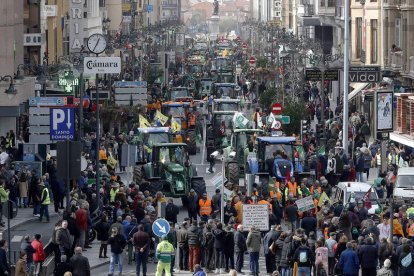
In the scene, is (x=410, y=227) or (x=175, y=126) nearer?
(x=410, y=227)

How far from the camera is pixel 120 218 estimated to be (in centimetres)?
3781

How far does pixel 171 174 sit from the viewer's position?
48250 mm

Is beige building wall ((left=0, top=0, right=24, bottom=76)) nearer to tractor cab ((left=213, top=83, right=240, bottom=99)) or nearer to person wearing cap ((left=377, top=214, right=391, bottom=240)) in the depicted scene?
tractor cab ((left=213, top=83, right=240, bottom=99))

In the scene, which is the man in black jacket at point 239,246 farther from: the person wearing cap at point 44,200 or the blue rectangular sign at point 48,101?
the blue rectangular sign at point 48,101

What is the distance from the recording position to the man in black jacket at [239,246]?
36.7 meters

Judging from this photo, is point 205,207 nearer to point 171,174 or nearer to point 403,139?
point 171,174

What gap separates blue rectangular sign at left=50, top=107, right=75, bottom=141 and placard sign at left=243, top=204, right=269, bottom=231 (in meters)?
7.22

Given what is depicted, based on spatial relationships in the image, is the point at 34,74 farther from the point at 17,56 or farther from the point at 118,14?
the point at 118,14

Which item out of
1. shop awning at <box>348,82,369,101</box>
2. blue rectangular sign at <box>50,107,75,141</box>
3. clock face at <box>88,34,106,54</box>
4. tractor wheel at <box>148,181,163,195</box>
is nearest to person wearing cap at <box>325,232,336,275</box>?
blue rectangular sign at <box>50,107,75,141</box>

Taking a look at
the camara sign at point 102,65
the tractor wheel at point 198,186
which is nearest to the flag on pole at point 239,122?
the tractor wheel at point 198,186

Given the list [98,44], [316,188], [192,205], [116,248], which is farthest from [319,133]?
[116,248]

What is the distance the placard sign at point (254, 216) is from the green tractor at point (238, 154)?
42.3ft

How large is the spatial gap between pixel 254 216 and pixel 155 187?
9909 millimetres

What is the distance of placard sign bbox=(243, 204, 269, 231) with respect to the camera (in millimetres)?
38031
